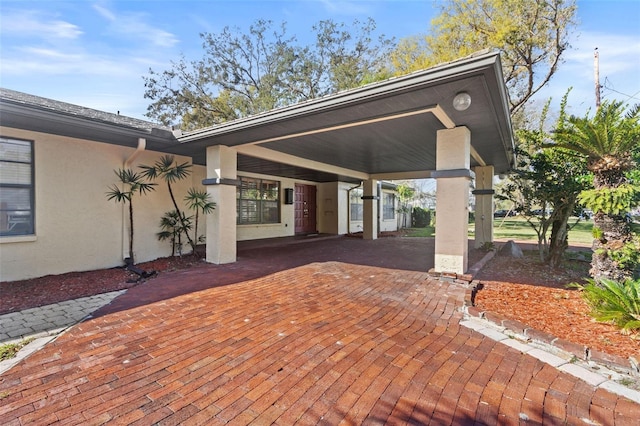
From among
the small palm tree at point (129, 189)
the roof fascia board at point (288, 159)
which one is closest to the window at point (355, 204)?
the roof fascia board at point (288, 159)

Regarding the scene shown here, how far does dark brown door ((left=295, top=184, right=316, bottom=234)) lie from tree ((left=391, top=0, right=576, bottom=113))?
28.7 ft

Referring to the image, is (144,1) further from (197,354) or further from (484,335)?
(484,335)

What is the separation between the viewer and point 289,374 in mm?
2271

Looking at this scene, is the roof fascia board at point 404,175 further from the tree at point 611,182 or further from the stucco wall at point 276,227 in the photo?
the tree at point 611,182

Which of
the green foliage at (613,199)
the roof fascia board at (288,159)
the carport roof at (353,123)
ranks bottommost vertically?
the green foliage at (613,199)

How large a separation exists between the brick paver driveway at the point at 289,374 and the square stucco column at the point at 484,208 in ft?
21.2

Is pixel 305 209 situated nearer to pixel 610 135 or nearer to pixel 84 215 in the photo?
pixel 84 215

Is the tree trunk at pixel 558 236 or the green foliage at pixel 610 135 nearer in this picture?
the green foliage at pixel 610 135

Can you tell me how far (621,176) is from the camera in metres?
4.00

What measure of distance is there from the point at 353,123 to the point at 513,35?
1214 centimetres

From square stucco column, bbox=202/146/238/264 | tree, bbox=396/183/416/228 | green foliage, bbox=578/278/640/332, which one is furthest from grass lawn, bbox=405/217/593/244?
square stucco column, bbox=202/146/238/264

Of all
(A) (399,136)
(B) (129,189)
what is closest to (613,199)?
(A) (399,136)

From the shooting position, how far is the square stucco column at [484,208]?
9.11m

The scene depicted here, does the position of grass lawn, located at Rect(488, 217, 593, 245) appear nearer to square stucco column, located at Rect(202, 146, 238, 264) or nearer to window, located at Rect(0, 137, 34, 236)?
square stucco column, located at Rect(202, 146, 238, 264)
